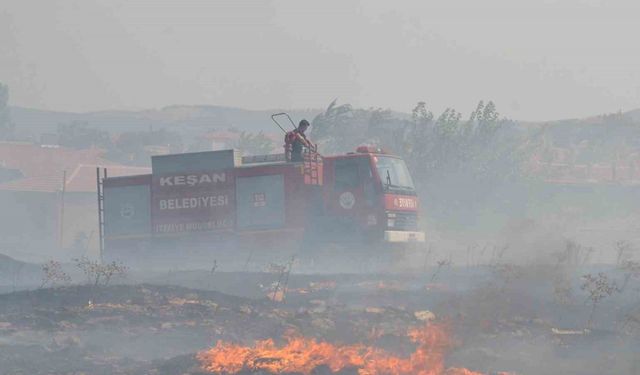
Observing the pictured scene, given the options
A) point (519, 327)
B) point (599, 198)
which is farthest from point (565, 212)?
point (519, 327)

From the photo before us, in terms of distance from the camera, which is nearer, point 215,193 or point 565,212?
point 215,193

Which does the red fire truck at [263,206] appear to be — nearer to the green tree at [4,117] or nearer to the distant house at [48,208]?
the distant house at [48,208]

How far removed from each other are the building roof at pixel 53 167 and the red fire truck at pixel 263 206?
1347 inches

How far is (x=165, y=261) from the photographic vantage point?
90.7ft

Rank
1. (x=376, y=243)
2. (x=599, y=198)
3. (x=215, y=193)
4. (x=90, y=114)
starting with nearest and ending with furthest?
(x=376, y=243)
(x=215, y=193)
(x=599, y=198)
(x=90, y=114)

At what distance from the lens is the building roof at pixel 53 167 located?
62.5 metres

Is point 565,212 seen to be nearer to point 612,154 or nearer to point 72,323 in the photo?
point 612,154

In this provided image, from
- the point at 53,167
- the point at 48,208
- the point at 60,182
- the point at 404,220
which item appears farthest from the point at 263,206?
the point at 53,167

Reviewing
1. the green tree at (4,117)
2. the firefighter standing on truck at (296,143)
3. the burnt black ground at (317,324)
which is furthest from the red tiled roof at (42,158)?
the burnt black ground at (317,324)

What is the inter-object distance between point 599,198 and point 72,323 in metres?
41.2

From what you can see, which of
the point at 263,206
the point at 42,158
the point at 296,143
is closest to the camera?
the point at 296,143

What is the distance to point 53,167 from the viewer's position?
243ft

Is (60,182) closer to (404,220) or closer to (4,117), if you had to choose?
(404,220)

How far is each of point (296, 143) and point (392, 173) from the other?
9.51 ft
